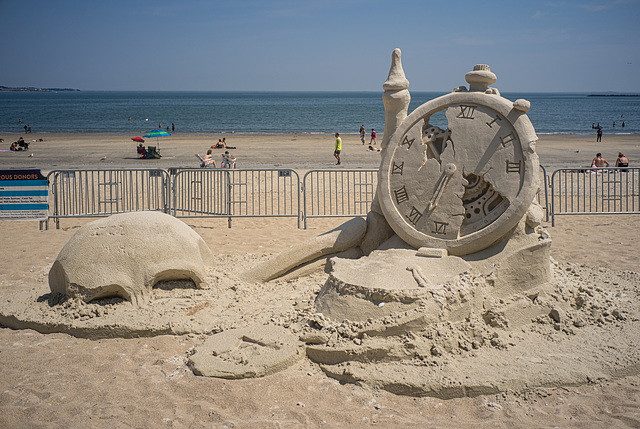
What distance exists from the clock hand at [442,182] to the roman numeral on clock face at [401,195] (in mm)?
331

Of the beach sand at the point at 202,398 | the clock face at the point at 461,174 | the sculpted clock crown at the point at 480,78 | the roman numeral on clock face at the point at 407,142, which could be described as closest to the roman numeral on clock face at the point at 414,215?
the clock face at the point at 461,174

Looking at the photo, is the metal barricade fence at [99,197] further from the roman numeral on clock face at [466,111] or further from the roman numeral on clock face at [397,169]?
the roman numeral on clock face at [466,111]

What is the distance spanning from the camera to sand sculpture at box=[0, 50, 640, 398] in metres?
5.18

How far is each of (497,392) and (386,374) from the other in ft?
3.08

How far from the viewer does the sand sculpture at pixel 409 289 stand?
17.0 feet

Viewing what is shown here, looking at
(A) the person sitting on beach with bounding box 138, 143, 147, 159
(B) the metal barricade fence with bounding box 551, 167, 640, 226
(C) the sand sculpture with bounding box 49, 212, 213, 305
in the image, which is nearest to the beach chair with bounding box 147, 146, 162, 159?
(A) the person sitting on beach with bounding box 138, 143, 147, 159

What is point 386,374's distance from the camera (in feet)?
16.4

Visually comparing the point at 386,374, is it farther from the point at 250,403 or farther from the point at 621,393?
the point at 621,393

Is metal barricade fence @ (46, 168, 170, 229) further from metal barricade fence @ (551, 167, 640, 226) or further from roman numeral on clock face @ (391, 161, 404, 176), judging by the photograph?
metal barricade fence @ (551, 167, 640, 226)

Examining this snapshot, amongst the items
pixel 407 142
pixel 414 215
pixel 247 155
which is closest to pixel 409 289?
pixel 414 215

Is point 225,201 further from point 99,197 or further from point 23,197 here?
point 23,197

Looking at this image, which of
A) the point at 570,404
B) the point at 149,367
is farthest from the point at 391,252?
the point at 149,367

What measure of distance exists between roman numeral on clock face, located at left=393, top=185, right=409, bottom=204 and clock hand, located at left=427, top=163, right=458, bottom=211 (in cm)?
33

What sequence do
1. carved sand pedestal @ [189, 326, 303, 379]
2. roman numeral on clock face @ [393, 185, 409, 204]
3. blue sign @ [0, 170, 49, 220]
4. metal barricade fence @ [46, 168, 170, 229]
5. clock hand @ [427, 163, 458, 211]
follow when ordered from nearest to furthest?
1. carved sand pedestal @ [189, 326, 303, 379]
2. clock hand @ [427, 163, 458, 211]
3. roman numeral on clock face @ [393, 185, 409, 204]
4. blue sign @ [0, 170, 49, 220]
5. metal barricade fence @ [46, 168, 170, 229]
